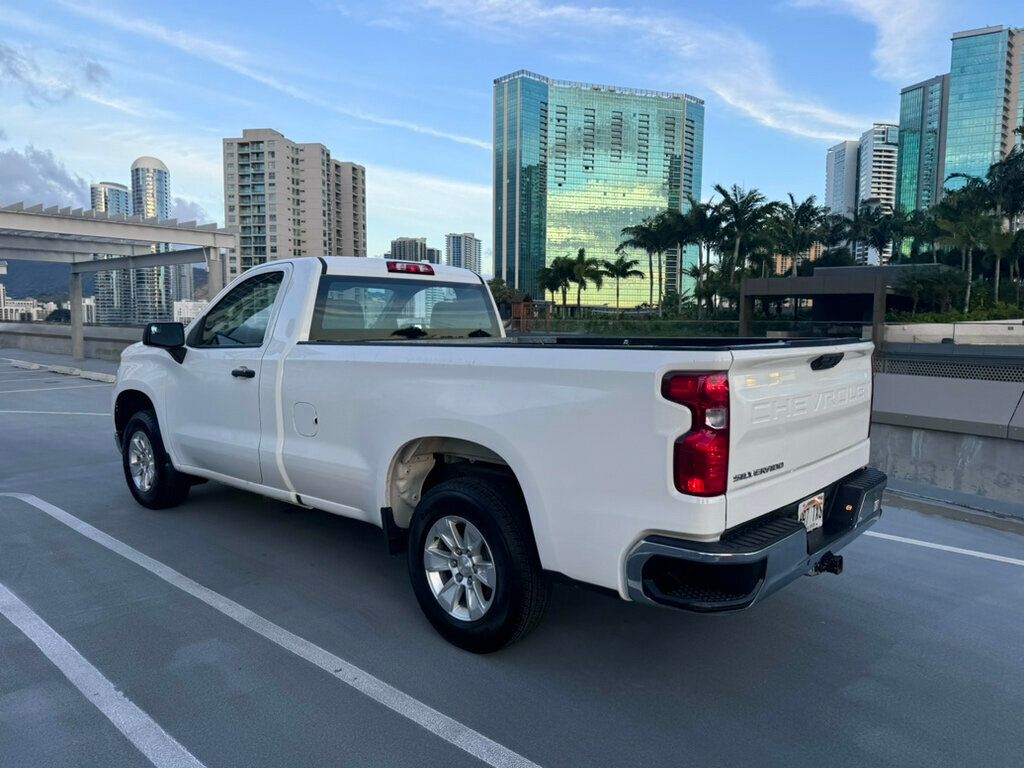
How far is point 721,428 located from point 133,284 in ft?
102

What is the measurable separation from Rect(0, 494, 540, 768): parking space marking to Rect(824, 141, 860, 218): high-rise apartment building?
544ft

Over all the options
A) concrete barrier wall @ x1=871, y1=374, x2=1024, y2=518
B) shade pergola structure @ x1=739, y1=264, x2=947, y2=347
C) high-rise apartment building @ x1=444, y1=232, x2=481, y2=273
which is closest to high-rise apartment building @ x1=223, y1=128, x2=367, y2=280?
high-rise apartment building @ x1=444, y1=232, x2=481, y2=273

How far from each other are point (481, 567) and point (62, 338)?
3586 centimetres

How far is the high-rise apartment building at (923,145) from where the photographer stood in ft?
397

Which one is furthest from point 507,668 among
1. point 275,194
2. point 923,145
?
point 923,145

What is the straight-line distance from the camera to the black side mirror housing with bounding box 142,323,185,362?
5.15 meters

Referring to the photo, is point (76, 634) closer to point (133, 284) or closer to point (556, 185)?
point (133, 284)

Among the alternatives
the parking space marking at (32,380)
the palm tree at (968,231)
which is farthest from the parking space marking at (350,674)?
the palm tree at (968,231)

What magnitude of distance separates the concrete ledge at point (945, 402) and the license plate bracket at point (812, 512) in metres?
7.10

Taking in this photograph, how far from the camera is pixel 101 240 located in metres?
21.8

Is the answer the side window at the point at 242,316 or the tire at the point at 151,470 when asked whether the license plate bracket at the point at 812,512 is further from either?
the tire at the point at 151,470

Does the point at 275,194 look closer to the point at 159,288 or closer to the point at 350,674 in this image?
the point at 159,288

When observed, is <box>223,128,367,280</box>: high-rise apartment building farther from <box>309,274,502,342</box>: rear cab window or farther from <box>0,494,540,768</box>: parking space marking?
<box>0,494,540,768</box>: parking space marking

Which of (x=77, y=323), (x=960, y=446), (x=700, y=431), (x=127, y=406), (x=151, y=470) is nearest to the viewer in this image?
(x=700, y=431)
